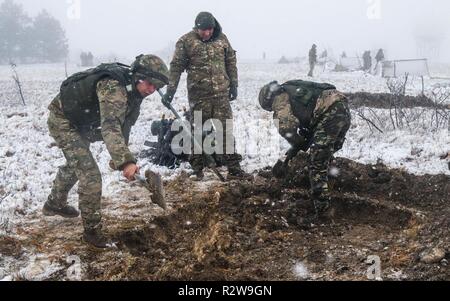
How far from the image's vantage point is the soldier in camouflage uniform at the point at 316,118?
4844 mm

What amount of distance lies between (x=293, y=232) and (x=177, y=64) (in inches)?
121

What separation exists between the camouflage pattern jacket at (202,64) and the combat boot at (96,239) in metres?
2.67

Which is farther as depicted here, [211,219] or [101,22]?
[101,22]

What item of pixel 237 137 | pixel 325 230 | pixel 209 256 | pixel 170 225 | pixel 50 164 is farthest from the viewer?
pixel 237 137

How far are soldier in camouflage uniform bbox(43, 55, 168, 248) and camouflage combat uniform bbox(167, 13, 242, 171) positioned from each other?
202cm

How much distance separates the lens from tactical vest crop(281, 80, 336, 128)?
491 cm

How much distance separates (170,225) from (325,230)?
5.69 ft

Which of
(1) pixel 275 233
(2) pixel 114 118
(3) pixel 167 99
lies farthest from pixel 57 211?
(1) pixel 275 233

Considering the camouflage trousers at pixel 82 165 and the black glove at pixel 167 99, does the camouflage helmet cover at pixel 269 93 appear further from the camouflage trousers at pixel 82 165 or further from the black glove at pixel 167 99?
the camouflage trousers at pixel 82 165

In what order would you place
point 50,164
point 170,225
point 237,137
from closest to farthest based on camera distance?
1. point 170,225
2. point 50,164
3. point 237,137

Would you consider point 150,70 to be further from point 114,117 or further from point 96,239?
point 96,239
